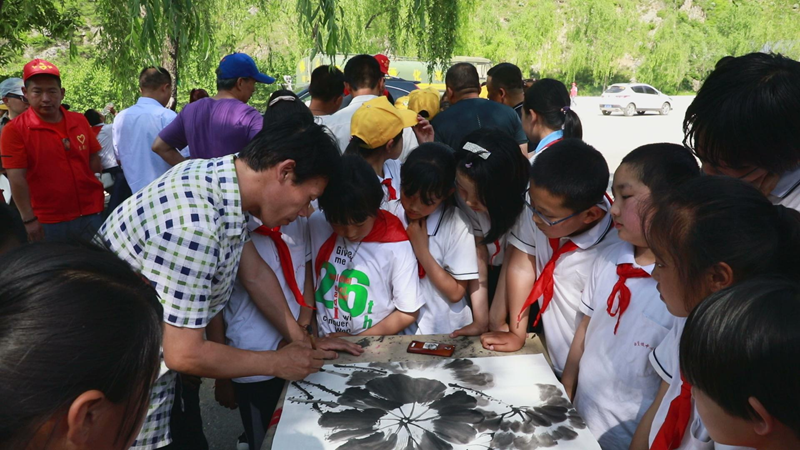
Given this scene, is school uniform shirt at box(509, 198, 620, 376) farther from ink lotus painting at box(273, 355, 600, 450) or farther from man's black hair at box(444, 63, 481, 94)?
man's black hair at box(444, 63, 481, 94)

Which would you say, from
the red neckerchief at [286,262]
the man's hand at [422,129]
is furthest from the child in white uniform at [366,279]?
the man's hand at [422,129]

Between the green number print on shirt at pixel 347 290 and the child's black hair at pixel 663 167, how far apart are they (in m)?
0.89

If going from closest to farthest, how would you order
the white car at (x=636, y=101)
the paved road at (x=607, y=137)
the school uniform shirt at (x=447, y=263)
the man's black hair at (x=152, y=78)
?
the school uniform shirt at (x=447, y=263)
the paved road at (x=607, y=137)
the man's black hair at (x=152, y=78)
the white car at (x=636, y=101)

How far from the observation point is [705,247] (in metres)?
1.05

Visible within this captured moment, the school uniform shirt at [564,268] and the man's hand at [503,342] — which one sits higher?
the school uniform shirt at [564,268]

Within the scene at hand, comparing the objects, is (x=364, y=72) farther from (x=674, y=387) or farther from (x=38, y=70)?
(x=674, y=387)

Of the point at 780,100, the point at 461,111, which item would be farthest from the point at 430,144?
the point at 461,111

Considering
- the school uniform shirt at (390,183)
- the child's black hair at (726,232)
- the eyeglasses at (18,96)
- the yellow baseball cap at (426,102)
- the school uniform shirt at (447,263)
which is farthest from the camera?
the eyeglasses at (18,96)

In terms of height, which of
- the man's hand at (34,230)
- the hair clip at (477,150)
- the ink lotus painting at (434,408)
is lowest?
the man's hand at (34,230)

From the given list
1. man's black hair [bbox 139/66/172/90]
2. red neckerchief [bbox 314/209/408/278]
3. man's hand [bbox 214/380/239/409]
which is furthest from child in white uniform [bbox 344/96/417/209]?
man's black hair [bbox 139/66/172/90]

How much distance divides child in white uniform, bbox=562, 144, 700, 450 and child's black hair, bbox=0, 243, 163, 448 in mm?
1120

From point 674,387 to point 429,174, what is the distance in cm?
95

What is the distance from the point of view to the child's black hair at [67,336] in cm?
68

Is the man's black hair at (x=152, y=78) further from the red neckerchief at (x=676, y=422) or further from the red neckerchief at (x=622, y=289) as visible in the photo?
the red neckerchief at (x=676, y=422)
